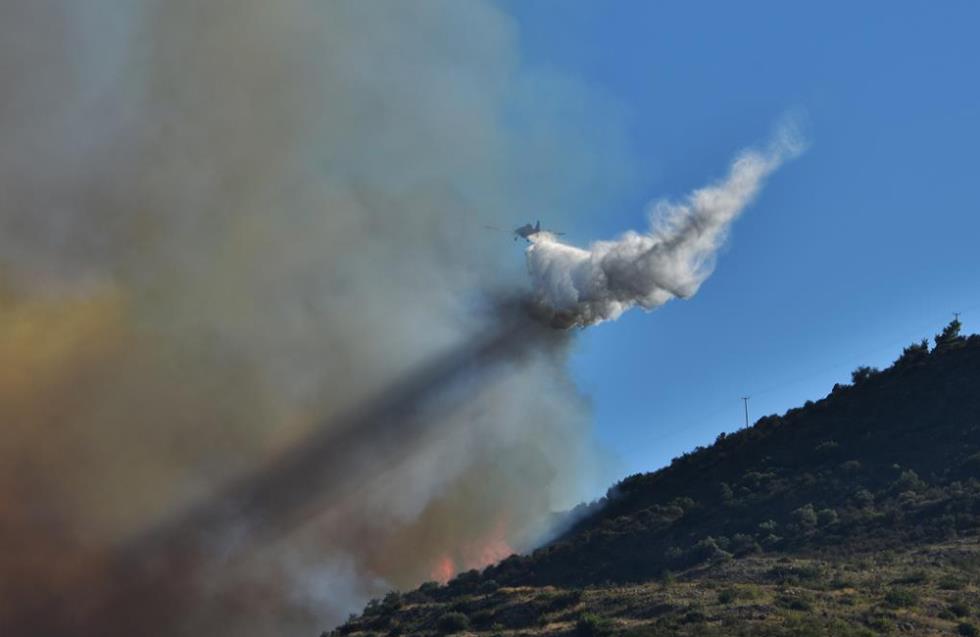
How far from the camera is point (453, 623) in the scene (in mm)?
64625

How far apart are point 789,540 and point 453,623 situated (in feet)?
67.6

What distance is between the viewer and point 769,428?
99.4 metres

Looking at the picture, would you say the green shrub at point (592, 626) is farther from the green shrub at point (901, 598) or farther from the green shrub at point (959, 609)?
the green shrub at point (959, 609)

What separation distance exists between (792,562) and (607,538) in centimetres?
1918

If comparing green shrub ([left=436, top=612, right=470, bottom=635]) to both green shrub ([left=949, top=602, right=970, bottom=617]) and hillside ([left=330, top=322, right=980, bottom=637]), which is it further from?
green shrub ([left=949, top=602, right=970, bottom=617])

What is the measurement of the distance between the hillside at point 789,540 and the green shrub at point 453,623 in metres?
0.08

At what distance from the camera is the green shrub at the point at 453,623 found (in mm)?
63903

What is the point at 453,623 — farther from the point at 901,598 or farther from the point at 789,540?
the point at 901,598

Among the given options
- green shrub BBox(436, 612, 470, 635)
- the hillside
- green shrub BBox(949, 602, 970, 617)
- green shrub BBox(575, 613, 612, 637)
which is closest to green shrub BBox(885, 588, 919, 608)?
the hillside

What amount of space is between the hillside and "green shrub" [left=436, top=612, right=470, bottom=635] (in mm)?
82

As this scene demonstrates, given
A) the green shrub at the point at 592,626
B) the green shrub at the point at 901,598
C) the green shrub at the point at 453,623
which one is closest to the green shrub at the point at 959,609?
the green shrub at the point at 901,598

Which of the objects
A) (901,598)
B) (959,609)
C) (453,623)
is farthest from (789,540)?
(453,623)

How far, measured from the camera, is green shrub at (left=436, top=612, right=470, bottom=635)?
6390cm

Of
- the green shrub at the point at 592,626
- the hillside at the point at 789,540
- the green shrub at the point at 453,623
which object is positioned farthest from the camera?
the green shrub at the point at 453,623
